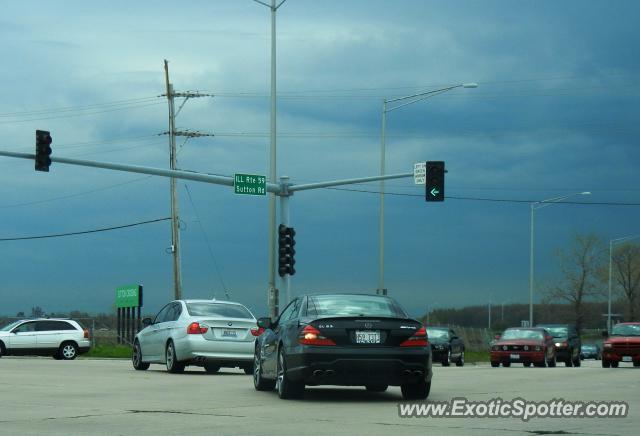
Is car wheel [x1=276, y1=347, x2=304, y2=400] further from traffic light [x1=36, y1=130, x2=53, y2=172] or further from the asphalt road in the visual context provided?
traffic light [x1=36, y1=130, x2=53, y2=172]

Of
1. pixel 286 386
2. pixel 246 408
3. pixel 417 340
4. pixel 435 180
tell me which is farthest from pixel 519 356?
pixel 246 408

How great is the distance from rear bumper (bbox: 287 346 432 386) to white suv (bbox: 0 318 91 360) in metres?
25.3

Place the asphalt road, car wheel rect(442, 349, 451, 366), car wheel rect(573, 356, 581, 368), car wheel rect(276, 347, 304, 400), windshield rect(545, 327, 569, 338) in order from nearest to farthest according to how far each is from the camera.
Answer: the asphalt road < car wheel rect(276, 347, 304, 400) < car wheel rect(442, 349, 451, 366) < windshield rect(545, 327, 569, 338) < car wheel rect(573, 356, 581, 368)

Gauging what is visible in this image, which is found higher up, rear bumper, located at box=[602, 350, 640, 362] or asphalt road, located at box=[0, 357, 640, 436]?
asphalt road, located at box=[0, 357, 640, 436]

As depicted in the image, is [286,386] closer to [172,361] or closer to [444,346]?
[172,361]

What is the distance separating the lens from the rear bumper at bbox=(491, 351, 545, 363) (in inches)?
1517

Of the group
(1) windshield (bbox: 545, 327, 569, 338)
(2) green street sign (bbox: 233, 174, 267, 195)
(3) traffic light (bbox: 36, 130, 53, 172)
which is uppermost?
(3) traffic light (bbox: 36, 130, 53, 172)

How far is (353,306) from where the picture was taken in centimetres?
1541

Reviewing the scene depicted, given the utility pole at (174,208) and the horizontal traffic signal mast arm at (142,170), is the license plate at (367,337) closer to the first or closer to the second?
the horizontal traffic signal mast arm at (142,170)

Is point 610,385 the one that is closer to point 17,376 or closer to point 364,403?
point 364,403

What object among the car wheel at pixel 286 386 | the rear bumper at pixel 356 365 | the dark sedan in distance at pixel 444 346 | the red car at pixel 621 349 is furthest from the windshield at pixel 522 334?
the rear bumper at pixel 356 365

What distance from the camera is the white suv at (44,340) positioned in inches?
1515

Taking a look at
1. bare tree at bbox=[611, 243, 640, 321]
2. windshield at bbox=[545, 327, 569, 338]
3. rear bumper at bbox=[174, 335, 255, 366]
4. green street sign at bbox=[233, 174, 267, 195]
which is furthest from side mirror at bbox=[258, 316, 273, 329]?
bare tree at bbox=[611, 243, 640, 321]

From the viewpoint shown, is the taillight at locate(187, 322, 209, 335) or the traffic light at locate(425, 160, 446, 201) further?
the traffic light at locate(425, 160, 446, 201)
